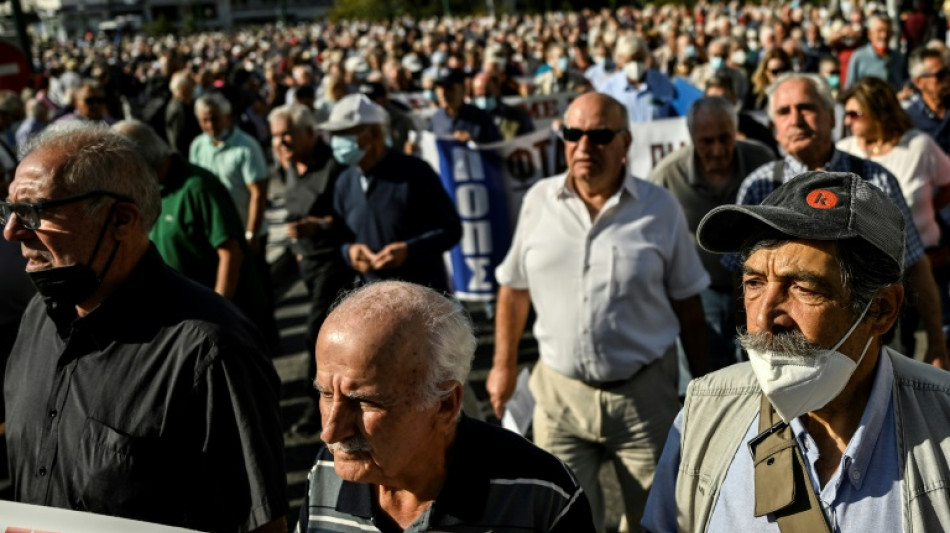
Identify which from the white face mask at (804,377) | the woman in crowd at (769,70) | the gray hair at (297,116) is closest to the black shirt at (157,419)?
the white face mask at (804,377)

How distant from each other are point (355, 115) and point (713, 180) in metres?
1.89

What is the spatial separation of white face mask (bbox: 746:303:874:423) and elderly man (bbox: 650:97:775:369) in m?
2.85

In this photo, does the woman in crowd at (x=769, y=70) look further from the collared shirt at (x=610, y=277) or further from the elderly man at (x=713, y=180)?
the collared shirt at (x=610, y=277)

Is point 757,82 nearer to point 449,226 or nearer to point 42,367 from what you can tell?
point 449,226

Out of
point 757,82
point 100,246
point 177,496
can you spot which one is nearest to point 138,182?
point 100,246

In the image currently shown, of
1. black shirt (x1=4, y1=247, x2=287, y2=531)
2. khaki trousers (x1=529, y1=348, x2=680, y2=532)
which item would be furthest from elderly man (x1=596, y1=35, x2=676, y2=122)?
black shirt (x1=4, y1=247, x2=287, y2=531)

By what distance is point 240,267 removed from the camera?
16.5ft

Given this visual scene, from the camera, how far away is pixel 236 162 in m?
7.62

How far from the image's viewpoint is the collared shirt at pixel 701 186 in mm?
5016

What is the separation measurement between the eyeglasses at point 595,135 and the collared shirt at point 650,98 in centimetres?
407

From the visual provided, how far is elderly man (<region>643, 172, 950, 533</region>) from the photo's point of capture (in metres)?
2.08

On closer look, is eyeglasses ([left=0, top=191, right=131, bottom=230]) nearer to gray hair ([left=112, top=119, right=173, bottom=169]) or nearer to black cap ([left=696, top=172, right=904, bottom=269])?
black cap ([left=696, top=172, right=904, bottom=269])

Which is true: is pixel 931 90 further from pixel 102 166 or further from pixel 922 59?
pixel 102 166

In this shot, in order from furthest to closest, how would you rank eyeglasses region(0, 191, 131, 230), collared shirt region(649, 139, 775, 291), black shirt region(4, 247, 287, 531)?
1. collared shirt region(649, 139, 775, 291)
2. eyeglasses region(0, 191, 131, 230)
3. black shirt region(4, 247, 287, 531)
